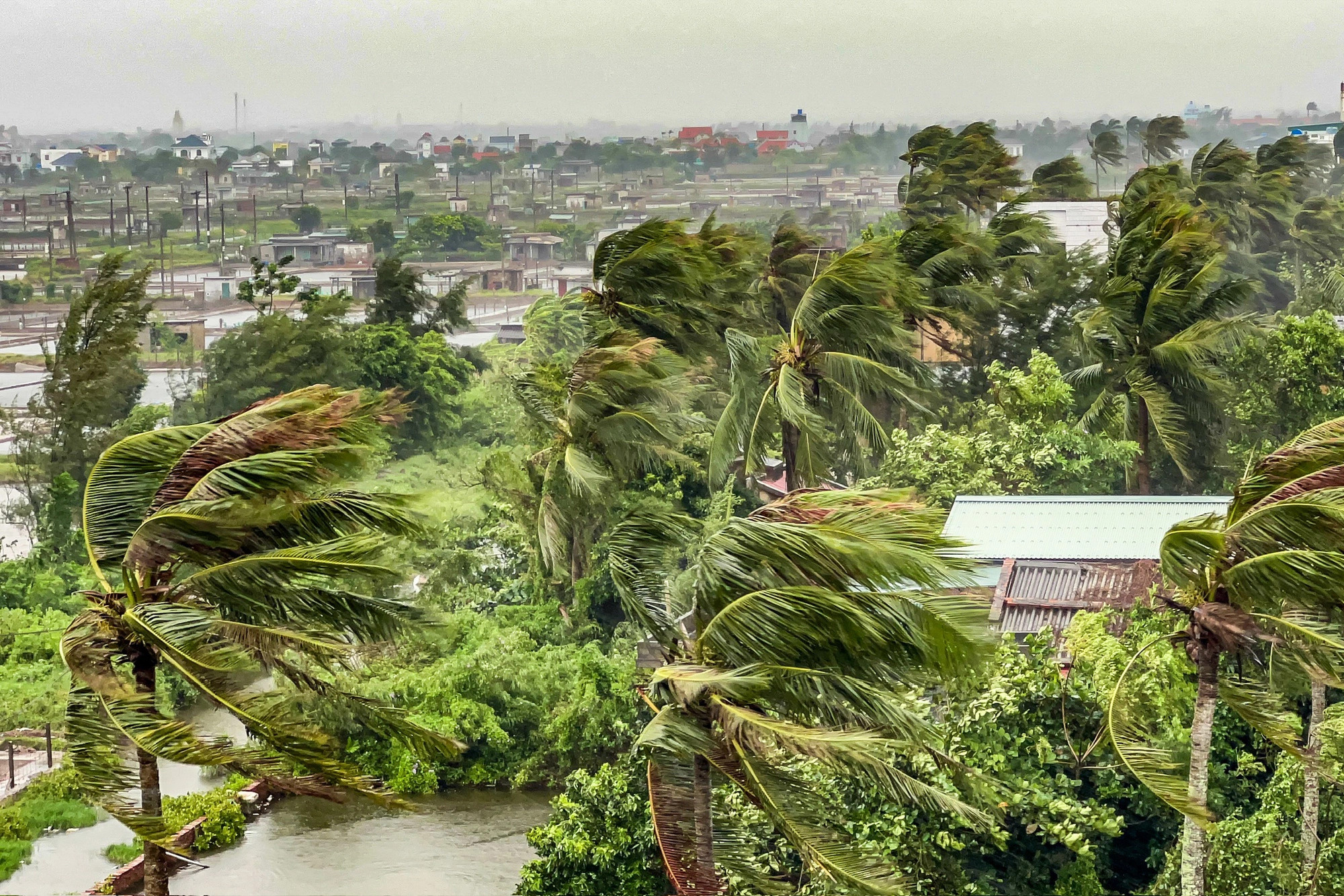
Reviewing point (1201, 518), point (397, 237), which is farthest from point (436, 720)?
point (397, 237)

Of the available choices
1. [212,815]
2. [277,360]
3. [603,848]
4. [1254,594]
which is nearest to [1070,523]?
[603,848]

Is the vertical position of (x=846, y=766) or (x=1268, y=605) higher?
(x=1268, y=605)

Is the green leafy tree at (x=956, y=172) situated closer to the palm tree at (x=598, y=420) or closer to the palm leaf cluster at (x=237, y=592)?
the palm tree at (x=598, y=420)

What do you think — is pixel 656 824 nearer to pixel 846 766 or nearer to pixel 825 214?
pixel 846 766

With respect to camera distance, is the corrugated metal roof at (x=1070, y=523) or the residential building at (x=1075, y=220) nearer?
the corrugated metal roof at (x=1070, y=523)

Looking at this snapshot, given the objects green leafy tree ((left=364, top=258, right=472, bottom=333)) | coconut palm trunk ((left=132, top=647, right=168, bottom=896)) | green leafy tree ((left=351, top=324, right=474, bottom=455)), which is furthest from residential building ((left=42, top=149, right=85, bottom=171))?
coconut palm trunk ((left=132, top=647, right=168, bottom=896))

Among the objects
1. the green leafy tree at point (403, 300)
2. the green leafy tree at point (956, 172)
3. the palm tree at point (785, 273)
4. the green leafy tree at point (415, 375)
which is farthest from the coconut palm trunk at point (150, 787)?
the green leafy tree at point (403, 300)

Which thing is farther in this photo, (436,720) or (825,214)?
(825,214)
